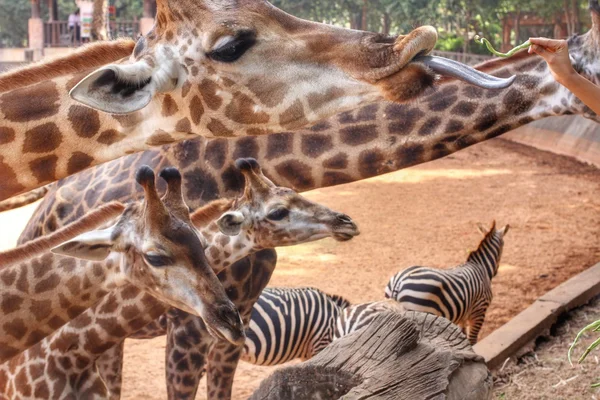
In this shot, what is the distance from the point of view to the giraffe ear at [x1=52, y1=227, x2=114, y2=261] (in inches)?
134

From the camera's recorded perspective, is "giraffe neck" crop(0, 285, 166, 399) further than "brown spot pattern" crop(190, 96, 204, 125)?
Yes

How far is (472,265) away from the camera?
769 cm

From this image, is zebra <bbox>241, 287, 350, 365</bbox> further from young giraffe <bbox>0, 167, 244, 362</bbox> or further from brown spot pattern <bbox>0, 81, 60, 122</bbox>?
brown spot pattern <bbox>0, 81, 60, 122</bbox>

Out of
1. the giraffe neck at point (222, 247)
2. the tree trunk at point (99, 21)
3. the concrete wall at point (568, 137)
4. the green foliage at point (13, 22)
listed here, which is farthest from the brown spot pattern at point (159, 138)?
the green foliage at point (13, 22)

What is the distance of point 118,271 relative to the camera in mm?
3727

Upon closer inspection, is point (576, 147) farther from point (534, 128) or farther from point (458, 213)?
point (458, 213)

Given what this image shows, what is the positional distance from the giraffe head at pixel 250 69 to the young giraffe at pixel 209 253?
1.12m

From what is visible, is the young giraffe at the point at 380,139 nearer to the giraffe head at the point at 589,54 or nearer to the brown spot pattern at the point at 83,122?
the giraffe head at the point at 589,54

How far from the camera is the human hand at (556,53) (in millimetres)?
3344

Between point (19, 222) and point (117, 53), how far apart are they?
30.7ft

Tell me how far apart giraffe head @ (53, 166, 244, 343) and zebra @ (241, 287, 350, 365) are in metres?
2.85

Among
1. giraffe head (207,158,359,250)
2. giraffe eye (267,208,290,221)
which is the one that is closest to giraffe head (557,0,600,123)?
giraffe head (207,158,359,250)

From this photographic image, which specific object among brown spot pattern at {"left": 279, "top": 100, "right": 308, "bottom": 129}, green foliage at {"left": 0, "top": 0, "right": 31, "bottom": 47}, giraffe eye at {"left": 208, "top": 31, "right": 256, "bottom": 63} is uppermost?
giraffe eye at {"left": 208, "top": 31, "right": 256, "bottom": 63}

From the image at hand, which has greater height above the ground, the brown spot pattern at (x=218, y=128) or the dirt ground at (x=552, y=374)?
the brown spot pattern at (x=218, y=128)
